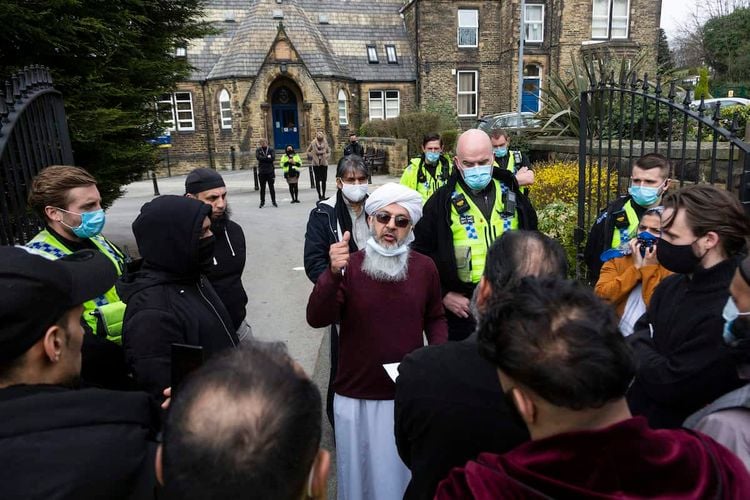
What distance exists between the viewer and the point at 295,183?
14.0 m

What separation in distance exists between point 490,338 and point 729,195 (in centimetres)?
165

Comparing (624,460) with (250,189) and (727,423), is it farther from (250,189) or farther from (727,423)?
(250,189)

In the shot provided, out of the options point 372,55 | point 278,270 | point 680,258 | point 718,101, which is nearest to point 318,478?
point 680,258

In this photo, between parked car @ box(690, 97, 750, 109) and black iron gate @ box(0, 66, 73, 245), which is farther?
parked car @ box(690, 97, 750, 109)

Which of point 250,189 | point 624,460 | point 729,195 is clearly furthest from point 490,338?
point 250,189

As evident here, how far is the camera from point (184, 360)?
5.35 ft

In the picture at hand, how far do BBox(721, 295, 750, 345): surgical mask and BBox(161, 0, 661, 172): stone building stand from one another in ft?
84.0

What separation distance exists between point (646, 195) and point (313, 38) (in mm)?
26332

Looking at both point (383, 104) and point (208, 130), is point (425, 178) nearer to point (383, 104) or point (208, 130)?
point (208, 130)

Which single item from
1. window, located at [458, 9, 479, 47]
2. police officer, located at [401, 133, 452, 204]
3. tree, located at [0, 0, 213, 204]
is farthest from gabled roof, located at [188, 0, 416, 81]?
police officer, located at [401, 133, 452, 204]

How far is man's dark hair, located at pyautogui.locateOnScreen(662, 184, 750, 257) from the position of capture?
82.0 inches

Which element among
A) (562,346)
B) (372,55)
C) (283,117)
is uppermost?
(372,55)

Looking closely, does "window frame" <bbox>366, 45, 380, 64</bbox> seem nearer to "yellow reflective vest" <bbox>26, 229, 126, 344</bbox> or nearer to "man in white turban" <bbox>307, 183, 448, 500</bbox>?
"yellow reflective vest" <bbox>26, 229, 126, 344</bbox>

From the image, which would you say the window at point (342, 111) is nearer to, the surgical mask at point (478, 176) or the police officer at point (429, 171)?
the police officer at point (429, 171)
